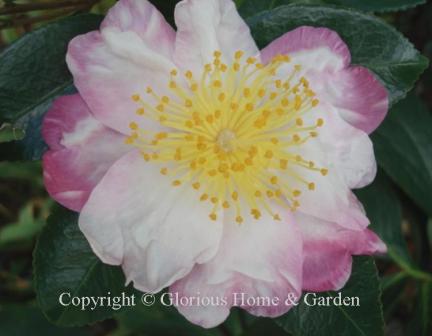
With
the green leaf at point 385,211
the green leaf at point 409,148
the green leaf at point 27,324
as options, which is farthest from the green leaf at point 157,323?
the green leaf at point 409,148

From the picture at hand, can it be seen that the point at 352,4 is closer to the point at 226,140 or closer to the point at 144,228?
the point at 226,140

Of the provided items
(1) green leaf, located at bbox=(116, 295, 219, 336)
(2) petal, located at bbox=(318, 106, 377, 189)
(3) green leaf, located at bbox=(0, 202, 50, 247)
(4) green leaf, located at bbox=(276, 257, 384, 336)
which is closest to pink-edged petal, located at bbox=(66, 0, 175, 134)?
(2) petal, located at bbox=(318, 106, 377, 189)

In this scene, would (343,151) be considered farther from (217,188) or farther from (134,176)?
(134,176)

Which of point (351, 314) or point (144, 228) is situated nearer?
point (144, 228)

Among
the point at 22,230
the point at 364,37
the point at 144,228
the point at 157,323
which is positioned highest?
the point at 364,37

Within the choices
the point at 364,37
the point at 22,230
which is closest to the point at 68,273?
the point at 364,37

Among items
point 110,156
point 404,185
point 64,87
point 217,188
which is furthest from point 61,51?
point 404,185
